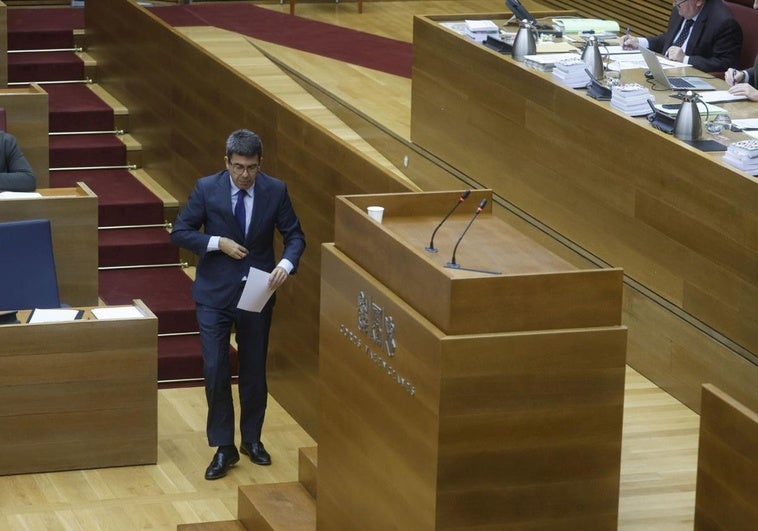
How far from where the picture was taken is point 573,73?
5250mm

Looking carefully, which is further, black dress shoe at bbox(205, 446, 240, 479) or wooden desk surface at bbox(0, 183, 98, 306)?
wooden desk surface at bbox(0, 183, 98, 306)

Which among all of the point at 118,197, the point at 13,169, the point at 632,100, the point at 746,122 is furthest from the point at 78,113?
the point at 746,122

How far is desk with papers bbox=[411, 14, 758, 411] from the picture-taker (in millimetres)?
4188

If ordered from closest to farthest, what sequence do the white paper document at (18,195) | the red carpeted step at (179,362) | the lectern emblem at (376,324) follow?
1. the lectern emblem at (376,324)
2. the white paper document at (18,195)
3. the red carpeted step at (179,362)

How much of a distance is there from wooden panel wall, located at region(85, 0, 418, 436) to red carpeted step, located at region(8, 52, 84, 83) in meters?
0.13

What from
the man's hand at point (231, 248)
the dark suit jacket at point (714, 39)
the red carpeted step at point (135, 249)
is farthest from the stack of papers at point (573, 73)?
the red carpeted step at point (135, 249)

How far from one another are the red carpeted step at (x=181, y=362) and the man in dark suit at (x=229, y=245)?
3.27ft

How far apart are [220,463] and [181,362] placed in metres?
0.99

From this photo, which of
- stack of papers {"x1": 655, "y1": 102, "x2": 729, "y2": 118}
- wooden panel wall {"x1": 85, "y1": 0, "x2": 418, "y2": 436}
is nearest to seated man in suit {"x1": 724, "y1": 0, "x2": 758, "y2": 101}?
stack of papers {"x1": 655, "y1": 102, "x2": 729, "y2": 118}

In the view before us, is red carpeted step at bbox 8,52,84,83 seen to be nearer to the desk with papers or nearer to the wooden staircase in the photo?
the desk with papers

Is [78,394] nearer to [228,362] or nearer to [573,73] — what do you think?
[228,362]

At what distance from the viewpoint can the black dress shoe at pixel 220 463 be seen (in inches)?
193

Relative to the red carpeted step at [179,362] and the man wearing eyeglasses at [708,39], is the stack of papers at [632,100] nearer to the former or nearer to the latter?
the man wearing eyeglasses at [708,39]

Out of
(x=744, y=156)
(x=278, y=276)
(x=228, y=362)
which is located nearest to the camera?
(x=744, y=156)
